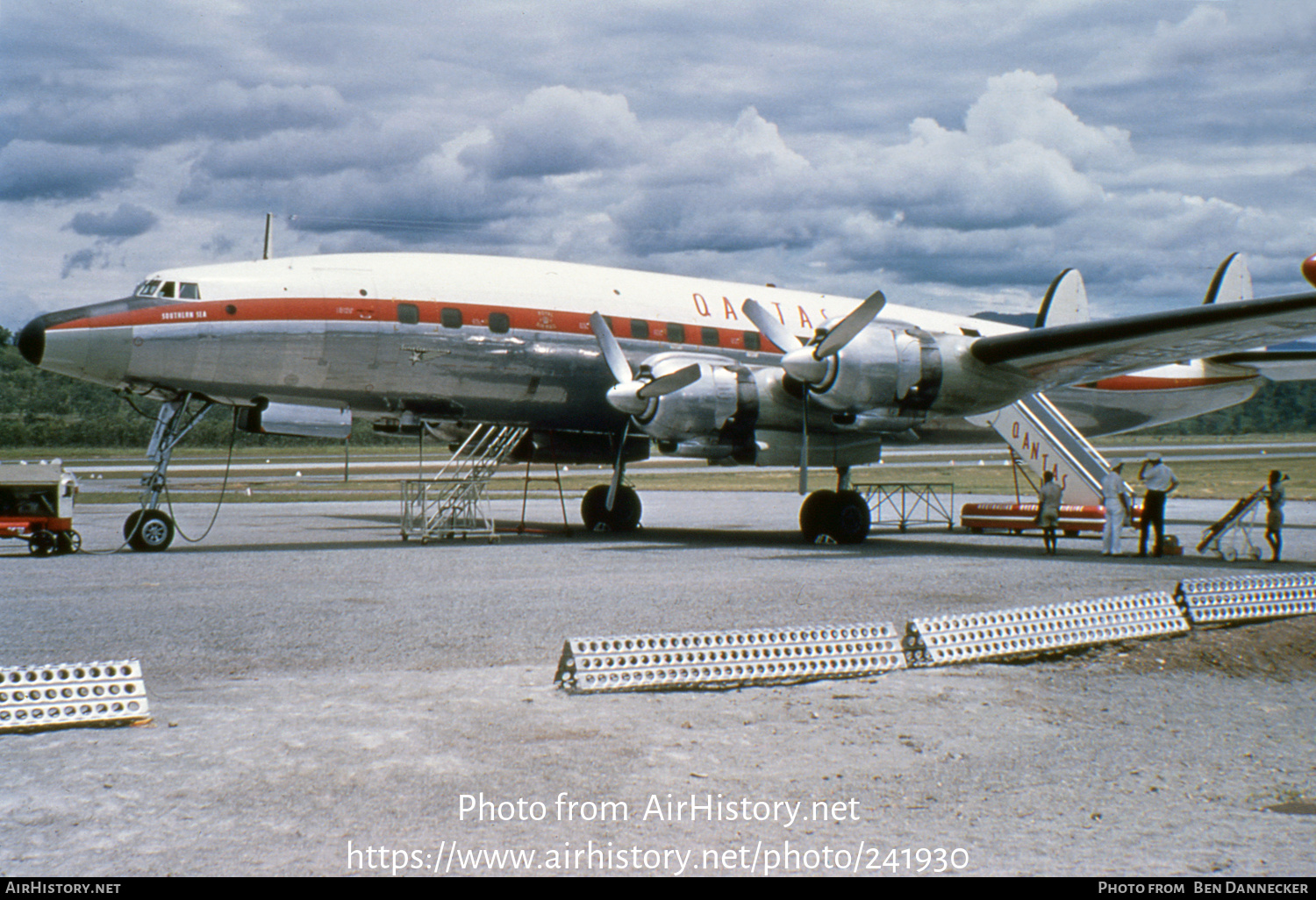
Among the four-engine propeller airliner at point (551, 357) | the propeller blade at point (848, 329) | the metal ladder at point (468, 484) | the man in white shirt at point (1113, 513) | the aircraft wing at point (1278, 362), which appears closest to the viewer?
the four-engine propeller airliner at point (551, 357)

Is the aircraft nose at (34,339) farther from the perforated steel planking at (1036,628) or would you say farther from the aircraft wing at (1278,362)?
the aircraft wing at (1278,362)

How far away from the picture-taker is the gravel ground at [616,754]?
396 centimetres

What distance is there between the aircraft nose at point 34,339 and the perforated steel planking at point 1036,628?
12.0 metres

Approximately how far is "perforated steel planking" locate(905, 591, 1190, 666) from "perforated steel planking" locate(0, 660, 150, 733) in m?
4.97

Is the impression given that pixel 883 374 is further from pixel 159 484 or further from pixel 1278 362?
pixel 159 484

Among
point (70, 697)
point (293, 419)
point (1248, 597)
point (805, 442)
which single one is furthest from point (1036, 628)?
point (293, 419)

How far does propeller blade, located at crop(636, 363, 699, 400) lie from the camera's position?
15.3 metres

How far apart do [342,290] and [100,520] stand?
429 inches

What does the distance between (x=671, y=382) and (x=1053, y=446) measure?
8637mm

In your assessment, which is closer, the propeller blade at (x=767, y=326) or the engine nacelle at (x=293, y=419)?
the engine nacelle at (x=293, y=419)

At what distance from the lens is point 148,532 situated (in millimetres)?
14977

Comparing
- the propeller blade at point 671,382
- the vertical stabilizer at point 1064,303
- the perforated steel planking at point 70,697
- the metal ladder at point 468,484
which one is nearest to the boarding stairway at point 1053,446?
the vertical stabilizer at point 1064,303

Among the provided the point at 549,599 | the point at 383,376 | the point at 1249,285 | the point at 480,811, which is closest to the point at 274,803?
the point at 480,811

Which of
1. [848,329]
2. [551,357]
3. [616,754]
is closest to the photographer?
[616,754]
